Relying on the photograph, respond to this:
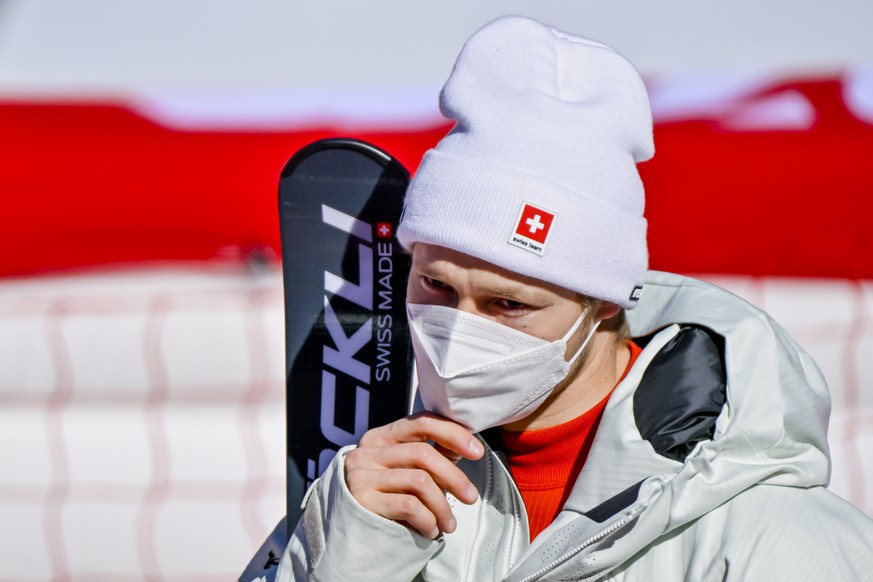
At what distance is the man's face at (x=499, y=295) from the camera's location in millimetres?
1137

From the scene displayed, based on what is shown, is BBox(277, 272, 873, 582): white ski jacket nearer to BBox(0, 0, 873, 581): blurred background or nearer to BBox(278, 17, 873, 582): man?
BBox(278, 17, 873, 582): man

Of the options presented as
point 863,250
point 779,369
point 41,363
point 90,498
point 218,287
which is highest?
point 779,369

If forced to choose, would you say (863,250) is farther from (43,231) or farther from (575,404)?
(43,231)

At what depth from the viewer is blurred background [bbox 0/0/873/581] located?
2912 mm

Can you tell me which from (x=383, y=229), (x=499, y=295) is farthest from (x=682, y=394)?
(x=383, y=229)

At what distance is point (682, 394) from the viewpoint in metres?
1.11

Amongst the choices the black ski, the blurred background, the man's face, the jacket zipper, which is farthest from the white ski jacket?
the blurred background

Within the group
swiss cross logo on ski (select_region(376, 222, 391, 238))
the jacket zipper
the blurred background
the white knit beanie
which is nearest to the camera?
the jacket zipper

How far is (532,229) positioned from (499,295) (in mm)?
92

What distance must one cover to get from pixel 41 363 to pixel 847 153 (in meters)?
2.70

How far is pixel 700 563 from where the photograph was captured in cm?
102

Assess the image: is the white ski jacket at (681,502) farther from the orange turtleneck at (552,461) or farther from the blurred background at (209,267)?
the blurred background at (209,267)

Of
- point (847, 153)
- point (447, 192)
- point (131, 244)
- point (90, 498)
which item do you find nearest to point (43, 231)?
point (131, 244)

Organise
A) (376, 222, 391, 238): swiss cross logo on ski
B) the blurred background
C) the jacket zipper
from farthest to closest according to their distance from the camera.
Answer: the blurred background → (376, 222, 391, 238): swiss cross logo on ski → the jacket zipper
